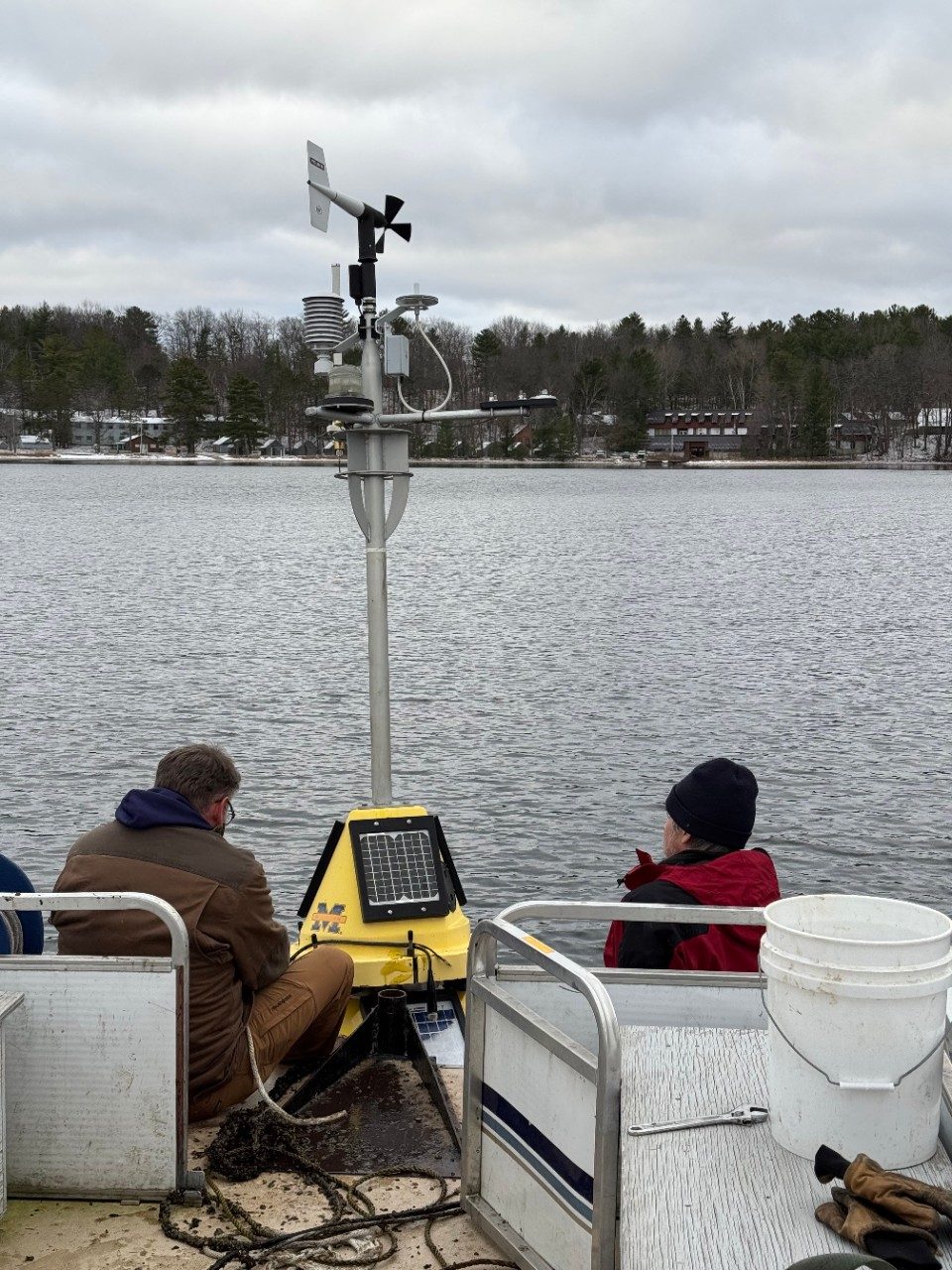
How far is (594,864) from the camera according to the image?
38.8 ft

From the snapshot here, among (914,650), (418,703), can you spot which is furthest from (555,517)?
(418,703)

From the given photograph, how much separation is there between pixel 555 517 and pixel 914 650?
4225cm

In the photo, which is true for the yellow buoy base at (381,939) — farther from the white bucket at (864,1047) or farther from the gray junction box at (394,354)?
the white bucket at (864,1047)

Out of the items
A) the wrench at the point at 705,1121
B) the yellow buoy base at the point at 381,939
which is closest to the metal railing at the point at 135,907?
the wrench at the point at 705,1121

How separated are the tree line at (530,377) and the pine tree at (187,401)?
0.20 meters

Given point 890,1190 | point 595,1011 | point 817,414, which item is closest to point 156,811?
point 595,1011

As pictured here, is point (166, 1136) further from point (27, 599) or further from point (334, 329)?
point (27, 599)

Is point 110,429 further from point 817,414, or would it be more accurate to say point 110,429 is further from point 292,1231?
point 292,1231

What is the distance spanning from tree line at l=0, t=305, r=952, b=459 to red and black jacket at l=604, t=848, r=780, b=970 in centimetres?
12726

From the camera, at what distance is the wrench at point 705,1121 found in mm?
2654

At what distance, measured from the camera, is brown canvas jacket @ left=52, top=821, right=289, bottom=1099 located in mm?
3973

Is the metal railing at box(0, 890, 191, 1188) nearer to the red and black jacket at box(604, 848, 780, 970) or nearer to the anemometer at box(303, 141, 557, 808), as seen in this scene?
the red and black jacket at box(604, 848, 780, 970)

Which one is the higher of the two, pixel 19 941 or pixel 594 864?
A: pixel 19 941

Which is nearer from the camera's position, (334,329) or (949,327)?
(334,329)
